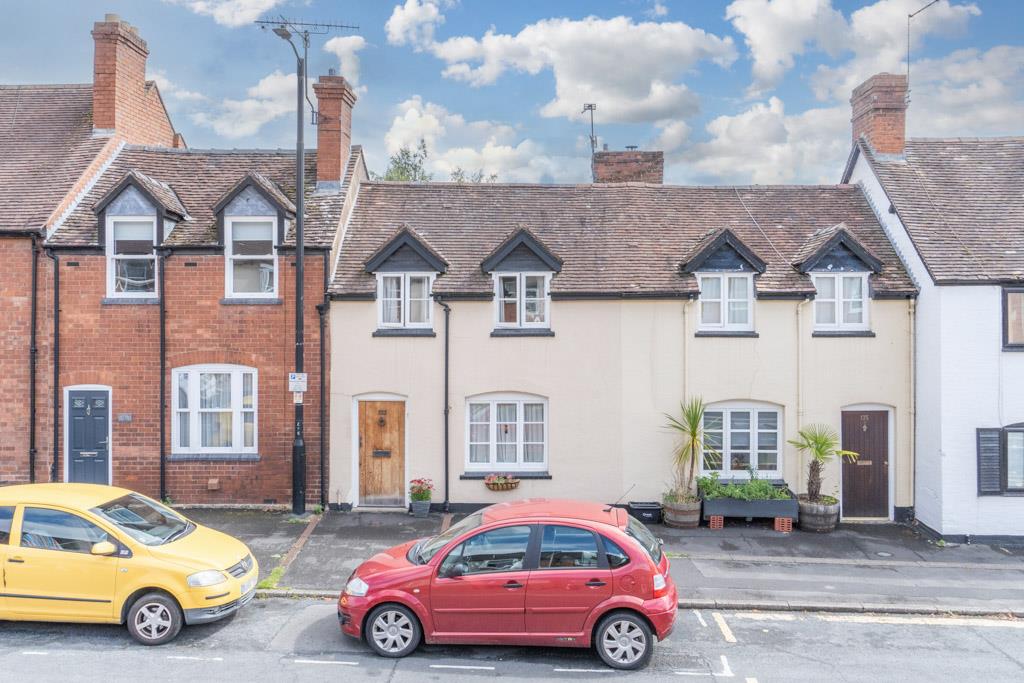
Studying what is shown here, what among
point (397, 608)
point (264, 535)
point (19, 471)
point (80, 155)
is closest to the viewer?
point (397, 608)

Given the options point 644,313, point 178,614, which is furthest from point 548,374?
point 178,614

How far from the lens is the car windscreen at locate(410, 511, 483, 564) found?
28.9ft

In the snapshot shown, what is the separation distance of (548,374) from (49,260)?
34.5ft

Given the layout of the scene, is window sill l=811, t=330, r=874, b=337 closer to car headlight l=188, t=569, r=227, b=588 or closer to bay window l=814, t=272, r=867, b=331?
bay window l=814, t=272, r=867, b=331

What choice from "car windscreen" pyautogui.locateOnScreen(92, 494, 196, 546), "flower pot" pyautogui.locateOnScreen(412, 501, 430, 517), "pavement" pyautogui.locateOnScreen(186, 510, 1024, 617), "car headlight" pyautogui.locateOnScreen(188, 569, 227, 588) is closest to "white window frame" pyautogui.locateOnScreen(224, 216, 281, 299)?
"pavement" pyautogui.locateOnScreen(186, 510, 1024, 617)

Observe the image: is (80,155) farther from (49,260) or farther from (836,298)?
(836,298)

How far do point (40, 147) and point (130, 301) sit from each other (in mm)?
5579

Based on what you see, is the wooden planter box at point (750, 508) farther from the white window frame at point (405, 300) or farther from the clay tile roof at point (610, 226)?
the white window frame at point (405, 300)

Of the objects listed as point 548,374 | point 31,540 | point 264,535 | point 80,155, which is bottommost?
point 264,535

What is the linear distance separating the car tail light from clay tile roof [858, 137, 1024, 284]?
9.55 metres

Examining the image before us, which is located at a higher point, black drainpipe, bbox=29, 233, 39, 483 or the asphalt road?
black drainpipe, bbox=29, 233, 39, 483

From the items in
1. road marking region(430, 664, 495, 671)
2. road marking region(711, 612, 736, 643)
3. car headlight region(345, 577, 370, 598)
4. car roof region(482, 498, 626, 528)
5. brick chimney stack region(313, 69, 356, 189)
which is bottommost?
road marking region(711, 612, 736, 643)

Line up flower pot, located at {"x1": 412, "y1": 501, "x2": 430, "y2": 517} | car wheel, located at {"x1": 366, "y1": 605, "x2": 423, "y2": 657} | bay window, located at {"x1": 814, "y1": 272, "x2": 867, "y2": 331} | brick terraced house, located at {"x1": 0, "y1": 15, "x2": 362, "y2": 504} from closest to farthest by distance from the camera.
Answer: car wheel, located at {"x1": 366, "y1": 605, "x2": 423, "y2": 657} < flower pot, located at {"x1": 412, "y1": 501, "x2": 430, "y2": 517} < brick terraced house, located at {"x1": 0, "y1": 15, "x2": 362, "y2": 504} < bay window, located at {"x1": 814, "y1": 272, "x2": 867, "y2": 331}

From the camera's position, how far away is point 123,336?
50.1 ft
